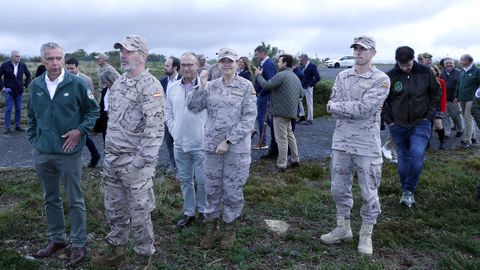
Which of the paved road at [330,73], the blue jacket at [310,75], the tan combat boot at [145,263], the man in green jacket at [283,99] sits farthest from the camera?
the paved road at [330,73]

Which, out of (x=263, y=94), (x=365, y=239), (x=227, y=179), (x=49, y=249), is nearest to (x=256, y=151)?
(x=263, y=94)

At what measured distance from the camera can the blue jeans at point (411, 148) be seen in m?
5.93

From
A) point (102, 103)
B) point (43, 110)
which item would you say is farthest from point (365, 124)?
point (102, 103)

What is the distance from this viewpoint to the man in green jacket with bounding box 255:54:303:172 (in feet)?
26.4

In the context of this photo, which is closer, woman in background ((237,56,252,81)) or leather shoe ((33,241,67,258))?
leather shoe ((33,241,67,258))

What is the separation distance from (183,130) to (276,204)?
1.84m

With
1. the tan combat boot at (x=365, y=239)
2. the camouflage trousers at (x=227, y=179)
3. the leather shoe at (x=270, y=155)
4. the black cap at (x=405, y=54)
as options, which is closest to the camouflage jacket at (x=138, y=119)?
the camouflage trousers at (x=227, y=179)

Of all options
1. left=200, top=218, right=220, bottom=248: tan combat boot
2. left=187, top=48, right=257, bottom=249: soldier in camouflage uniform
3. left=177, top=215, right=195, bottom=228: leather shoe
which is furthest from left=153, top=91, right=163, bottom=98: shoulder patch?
left=177, top=215, right=195, bottom=228: leather shoe

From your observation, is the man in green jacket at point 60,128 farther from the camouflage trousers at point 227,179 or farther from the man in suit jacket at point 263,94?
the man in suit jacket at point 263,94

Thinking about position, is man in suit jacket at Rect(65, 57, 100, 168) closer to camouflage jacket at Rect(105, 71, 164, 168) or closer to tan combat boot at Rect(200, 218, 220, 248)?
tan combat boot at Rect(200, 218, 220, 248)

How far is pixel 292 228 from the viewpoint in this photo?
5477 millimetres

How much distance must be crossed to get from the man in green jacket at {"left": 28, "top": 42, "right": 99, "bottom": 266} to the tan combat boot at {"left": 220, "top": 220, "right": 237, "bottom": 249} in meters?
1.39

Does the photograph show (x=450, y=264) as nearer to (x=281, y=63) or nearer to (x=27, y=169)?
(x=281, y=63)

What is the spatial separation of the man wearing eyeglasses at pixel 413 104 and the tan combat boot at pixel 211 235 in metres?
2.69
